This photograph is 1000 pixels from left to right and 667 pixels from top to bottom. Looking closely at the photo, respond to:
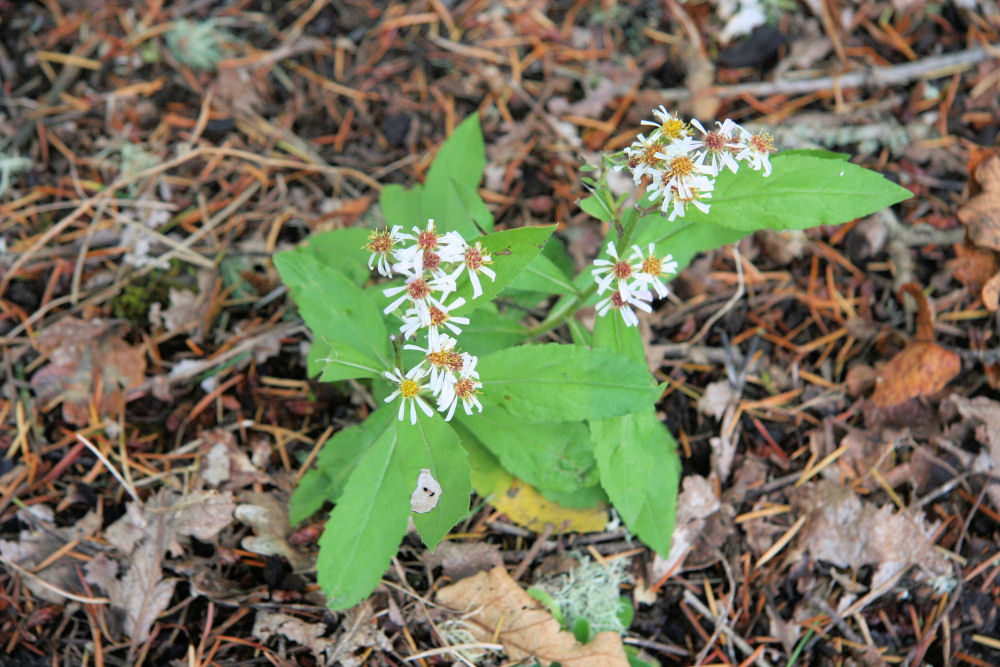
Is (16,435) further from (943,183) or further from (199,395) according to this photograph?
(943,183)

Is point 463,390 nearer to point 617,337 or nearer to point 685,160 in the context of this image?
point 617,337

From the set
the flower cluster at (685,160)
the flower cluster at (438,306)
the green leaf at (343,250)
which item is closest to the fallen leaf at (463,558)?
the flower cluster at (438,306)

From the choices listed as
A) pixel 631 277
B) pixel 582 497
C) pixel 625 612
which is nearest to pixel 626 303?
pixel 631 277

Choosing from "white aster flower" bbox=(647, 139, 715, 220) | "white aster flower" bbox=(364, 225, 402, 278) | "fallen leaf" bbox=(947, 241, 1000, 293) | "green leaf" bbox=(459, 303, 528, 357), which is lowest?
"fallen leaf" bbox=(947, 241, 1000, 293)

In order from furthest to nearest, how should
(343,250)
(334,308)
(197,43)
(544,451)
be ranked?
(197,43)
(343,250)
(544,451)
(334,308)

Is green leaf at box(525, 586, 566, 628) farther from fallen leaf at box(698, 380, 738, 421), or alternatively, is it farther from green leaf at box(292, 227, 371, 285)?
green leaf at box(292, 227, 371, 285)

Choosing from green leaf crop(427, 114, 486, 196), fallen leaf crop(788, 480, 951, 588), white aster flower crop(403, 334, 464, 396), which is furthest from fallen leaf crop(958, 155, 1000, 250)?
white aster flower crop(403, 334, 464, 396)
